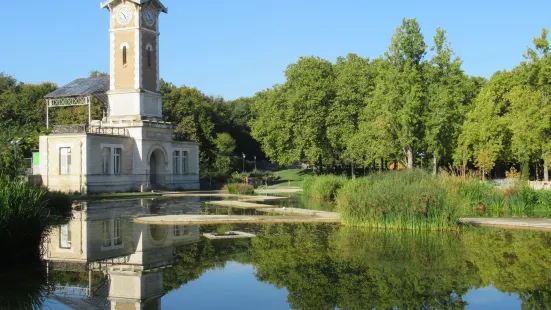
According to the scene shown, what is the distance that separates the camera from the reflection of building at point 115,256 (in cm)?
917

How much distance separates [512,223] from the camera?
1800 centimetres

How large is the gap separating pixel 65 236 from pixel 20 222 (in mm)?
4300

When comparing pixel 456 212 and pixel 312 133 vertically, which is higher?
pixel 312 133

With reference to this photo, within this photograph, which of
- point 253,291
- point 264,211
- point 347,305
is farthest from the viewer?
point 264,211

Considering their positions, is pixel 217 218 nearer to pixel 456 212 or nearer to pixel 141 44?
pixel 456 212

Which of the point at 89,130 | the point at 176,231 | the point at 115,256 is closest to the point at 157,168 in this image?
the point at 89,130

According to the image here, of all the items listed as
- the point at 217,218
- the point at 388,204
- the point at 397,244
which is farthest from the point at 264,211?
the point at 397,244

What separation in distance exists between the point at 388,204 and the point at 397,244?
3.06 meters

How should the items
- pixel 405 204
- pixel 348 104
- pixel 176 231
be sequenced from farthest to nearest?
pixel 348 104
pixel 176 231
pixel 405 204

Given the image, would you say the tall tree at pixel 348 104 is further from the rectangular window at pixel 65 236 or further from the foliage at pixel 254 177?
the rectangular window at pixel 65 236

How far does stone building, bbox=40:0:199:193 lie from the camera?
125 feet

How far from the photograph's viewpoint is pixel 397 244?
1403 cm

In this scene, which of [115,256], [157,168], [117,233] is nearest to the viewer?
[115,256]

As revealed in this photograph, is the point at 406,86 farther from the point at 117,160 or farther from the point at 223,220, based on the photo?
the point at 117,160
